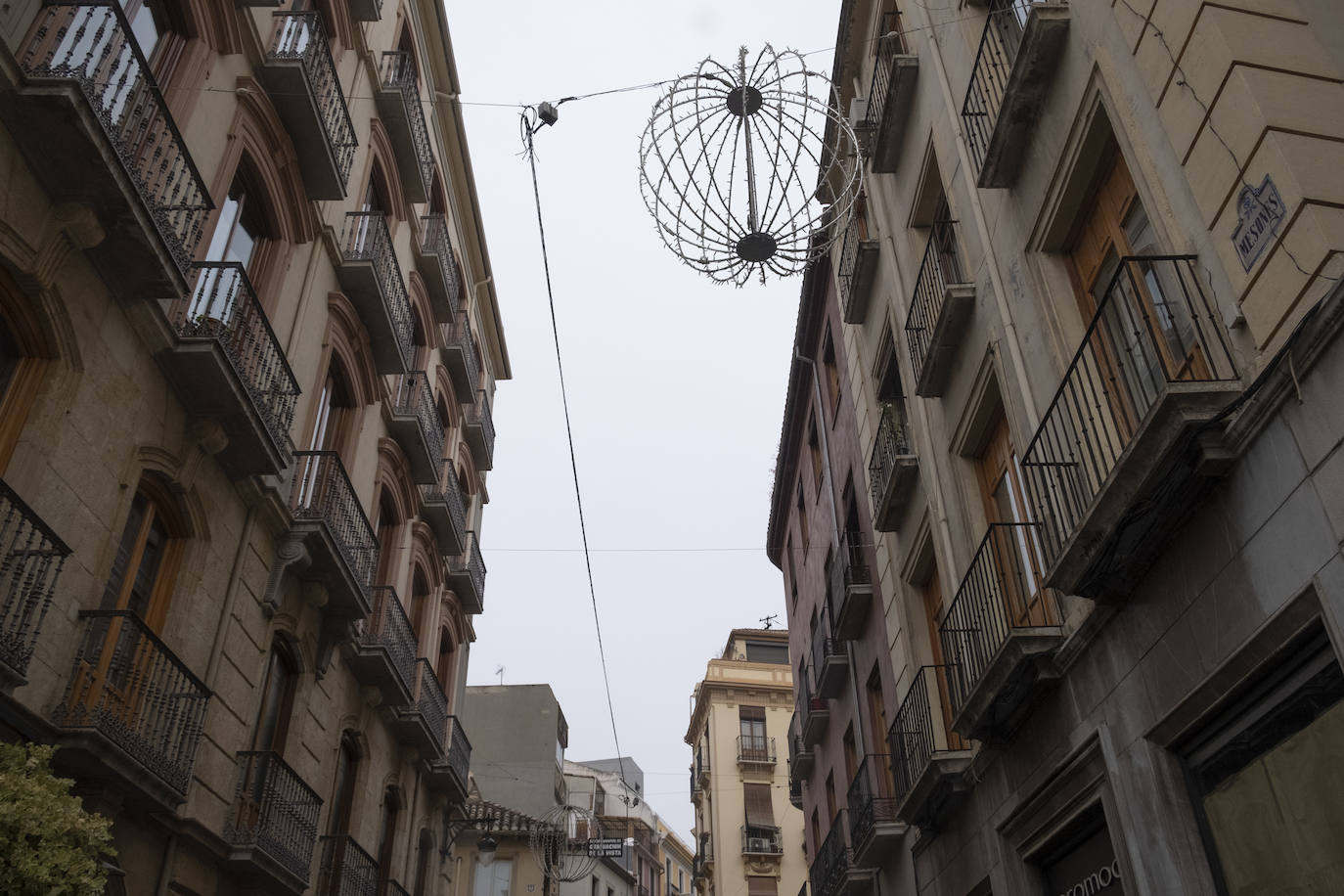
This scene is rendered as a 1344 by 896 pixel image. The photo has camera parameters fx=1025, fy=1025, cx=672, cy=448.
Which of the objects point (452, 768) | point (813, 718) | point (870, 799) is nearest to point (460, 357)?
point (452, 768)

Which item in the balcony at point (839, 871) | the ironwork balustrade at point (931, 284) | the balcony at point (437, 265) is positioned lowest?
the balcony at point (839, 871)

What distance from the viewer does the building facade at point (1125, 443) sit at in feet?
16.0

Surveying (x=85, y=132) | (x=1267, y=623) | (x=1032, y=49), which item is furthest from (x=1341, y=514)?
(x=85, y=132)

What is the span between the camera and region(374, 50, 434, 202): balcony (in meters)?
15.0

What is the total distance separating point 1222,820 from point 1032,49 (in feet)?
17.9

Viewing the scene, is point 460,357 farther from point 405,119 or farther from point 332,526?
point 332,526

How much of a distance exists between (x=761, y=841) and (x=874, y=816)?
28.4 metres

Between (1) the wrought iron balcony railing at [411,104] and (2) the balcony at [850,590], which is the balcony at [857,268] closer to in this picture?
(2) the balcony at [850,590]

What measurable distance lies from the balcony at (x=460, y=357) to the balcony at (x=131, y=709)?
443 inches

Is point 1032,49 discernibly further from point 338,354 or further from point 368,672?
point 368,672

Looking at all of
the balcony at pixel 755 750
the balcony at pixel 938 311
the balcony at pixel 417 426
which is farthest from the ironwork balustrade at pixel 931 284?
the balcony at pixel 755 750

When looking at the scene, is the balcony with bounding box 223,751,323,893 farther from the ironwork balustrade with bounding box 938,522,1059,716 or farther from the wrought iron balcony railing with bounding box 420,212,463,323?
the wrought iron balcony railing with bounding box 420,212,463,323

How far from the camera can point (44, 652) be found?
22.6 feet

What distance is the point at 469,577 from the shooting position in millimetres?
19875
